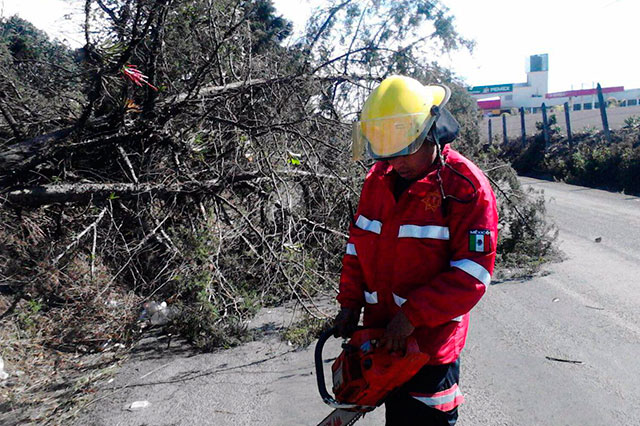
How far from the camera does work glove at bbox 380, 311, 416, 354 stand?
2.03 metres

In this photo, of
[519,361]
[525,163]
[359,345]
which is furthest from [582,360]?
[525,163]

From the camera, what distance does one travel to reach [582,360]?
13.3 feet

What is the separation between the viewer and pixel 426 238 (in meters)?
2.09

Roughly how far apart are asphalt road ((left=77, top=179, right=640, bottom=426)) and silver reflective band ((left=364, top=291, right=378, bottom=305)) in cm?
125

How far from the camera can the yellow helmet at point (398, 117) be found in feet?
6.77

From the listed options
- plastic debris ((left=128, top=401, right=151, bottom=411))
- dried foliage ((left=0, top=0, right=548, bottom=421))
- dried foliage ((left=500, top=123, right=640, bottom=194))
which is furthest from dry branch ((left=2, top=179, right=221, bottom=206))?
dried foliage ((left=500, top=123, right=640, bottom=194))

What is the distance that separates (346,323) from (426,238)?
64 cm

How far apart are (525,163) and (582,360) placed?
1812 centimetres

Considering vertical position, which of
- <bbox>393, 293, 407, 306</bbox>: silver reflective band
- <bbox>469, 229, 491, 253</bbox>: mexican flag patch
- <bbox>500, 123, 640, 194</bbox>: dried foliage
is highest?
<bbox>469, 229, 491, 253</bbox>: mexican flag patch

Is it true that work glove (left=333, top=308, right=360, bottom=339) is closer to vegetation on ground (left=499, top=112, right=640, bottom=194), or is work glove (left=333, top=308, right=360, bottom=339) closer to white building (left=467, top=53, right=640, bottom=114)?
vegetation on ground (left=499, top=112, right=640, bottom=194)

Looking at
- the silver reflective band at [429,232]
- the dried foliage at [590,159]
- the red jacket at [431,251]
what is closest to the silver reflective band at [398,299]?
the red jacket at [431,251]

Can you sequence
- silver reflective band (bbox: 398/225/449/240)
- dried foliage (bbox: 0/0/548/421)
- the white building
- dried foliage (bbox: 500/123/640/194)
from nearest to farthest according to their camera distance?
silver reflective band (bbox: 398/225/449/240) → dried foliage (bbox: 0/0/548/421) → dried foliage (bbox: 500/123/640/194) → the white building

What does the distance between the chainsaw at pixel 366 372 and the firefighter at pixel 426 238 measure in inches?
2.4

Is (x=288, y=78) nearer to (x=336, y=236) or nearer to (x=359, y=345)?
(x=336, y=236)
